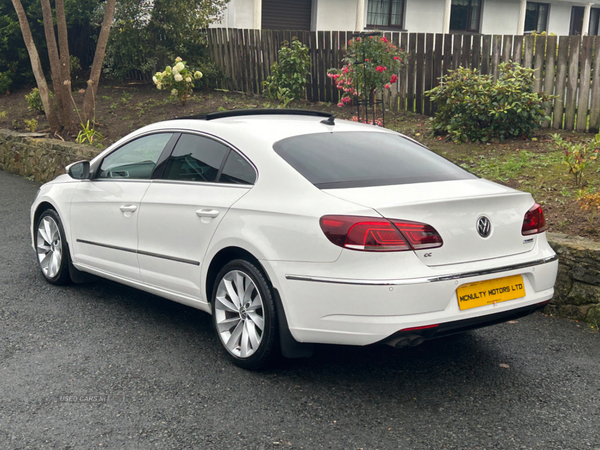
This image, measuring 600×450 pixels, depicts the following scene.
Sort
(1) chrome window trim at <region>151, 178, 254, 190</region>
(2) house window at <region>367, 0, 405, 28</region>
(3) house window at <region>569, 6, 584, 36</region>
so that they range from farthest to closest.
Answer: (3) house window at <region>569, 6, 584, 36</region>, (2) house window at <region>367, 0, 405, 28</region>, (1) chrome window trim at <region>151, 178, 254, 190</region>

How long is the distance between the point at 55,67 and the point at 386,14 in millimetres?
13209

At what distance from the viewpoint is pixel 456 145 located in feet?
30.1

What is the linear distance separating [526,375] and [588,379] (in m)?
0.36

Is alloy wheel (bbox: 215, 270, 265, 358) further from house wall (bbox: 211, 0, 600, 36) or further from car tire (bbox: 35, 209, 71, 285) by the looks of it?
house wall (bbox: 211, 0, 600, 36)

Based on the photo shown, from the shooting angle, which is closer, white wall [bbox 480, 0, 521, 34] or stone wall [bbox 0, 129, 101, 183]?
stone wall [bbox 0, 129, 101, 183]

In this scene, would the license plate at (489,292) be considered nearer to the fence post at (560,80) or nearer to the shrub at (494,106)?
the shrub at (494,106)

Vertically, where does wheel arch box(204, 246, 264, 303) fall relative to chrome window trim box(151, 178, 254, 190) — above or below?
below

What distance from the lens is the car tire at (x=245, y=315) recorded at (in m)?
3.84

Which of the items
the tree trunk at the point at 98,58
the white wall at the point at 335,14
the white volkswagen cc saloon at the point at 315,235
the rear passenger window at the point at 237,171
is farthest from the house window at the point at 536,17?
the rear passenger window at the point at 237,171

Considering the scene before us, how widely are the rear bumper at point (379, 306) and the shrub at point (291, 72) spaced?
9759 mm

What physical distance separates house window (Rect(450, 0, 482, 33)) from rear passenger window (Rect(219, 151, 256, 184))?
21458mm

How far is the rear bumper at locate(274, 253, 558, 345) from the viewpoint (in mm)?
3400

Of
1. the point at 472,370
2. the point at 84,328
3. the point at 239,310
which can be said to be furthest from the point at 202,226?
the point at 472,370

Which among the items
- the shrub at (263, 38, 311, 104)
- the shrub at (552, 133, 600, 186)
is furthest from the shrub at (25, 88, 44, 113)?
the shrub at (552, 133, 600, 186)
